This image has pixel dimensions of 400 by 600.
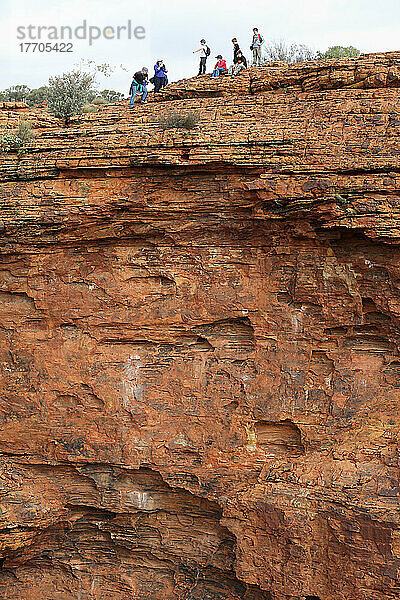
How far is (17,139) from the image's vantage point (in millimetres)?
10992

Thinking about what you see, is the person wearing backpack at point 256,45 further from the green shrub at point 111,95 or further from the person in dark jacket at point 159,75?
the green shrub at point 111,95

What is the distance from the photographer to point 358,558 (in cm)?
995

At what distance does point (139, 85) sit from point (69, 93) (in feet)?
7.75

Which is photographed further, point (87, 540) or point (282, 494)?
point (87, 540)

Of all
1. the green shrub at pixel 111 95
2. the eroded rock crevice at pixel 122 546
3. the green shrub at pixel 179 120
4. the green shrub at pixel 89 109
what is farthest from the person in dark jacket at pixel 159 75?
the eroded rock crevice at pixel 122 546

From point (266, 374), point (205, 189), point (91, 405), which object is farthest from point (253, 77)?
point (91, 405)

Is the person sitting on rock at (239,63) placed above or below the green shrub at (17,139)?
above

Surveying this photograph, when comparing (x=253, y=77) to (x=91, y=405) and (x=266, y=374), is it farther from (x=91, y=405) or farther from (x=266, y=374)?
(x=91, y=405)

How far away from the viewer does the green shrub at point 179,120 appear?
10.5 m

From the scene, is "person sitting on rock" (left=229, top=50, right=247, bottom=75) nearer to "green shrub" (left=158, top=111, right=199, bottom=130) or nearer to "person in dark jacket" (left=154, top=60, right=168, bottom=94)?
"person in dark jacket" (left=154, top=60, right=168, bottom=94)

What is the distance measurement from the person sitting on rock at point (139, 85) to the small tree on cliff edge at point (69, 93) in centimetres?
128

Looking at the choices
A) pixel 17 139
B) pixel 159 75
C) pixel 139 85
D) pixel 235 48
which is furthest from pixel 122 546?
pixel 235 48

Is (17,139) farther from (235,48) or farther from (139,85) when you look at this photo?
(235,48)

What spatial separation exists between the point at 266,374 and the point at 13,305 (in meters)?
5.35
